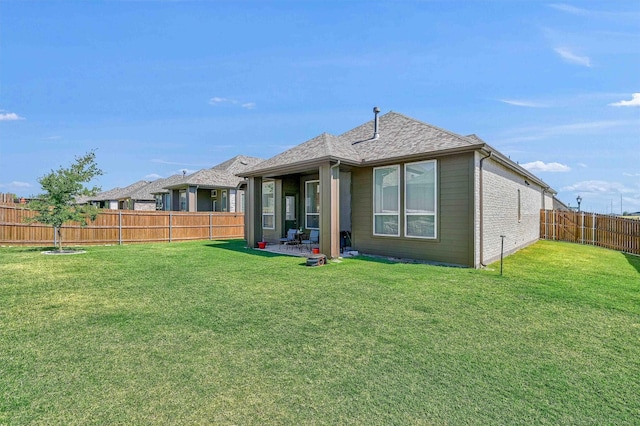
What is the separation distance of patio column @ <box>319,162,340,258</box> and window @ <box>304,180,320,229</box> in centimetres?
323

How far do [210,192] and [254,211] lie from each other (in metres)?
13.8

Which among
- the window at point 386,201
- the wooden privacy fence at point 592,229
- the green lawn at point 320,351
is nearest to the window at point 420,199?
the window at point 386,201

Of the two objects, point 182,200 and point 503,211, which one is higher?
point 182,200

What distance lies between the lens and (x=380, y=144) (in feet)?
35.2

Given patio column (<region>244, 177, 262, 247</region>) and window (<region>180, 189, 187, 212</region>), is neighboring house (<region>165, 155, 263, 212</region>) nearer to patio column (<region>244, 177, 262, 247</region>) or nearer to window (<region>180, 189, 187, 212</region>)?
window (<region>180, 189, 187, 212</region>)

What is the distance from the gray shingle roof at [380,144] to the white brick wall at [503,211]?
1501mm

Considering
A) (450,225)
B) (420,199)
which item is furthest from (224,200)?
(450,225)

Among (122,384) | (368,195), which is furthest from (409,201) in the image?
(122,384)

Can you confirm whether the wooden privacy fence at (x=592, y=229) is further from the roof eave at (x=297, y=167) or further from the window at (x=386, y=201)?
the roof eave at (x=297, y=167)

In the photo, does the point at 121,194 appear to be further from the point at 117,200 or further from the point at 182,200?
the point at 182,200

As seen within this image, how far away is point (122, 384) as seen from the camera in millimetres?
2764

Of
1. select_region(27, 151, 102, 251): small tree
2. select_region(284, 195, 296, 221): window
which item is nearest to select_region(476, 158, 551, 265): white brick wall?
select_region(284, 195, 296, 221): window

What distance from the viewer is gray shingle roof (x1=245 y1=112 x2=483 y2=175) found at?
355 inches

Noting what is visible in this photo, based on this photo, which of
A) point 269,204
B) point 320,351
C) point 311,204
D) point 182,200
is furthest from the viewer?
point 182,200
